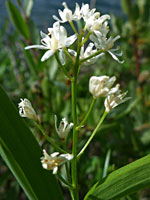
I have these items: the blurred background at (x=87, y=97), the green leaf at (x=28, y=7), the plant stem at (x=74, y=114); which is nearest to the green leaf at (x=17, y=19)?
the blurred background at (x=87, y=97)

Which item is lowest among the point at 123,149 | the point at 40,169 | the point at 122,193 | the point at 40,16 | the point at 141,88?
the point at 123,149

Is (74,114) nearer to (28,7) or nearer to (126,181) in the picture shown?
(126,181)

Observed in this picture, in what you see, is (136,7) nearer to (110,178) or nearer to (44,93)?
(44,93)

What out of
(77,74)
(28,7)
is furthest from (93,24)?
(28,7)

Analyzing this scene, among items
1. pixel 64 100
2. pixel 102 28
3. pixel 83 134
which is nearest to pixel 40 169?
pixel 102 28

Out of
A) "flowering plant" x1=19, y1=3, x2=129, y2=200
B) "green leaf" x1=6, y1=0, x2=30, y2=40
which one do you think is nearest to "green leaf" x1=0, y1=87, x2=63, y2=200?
"flowering plant" x1=19, y1=3, x2=129, y2=200
